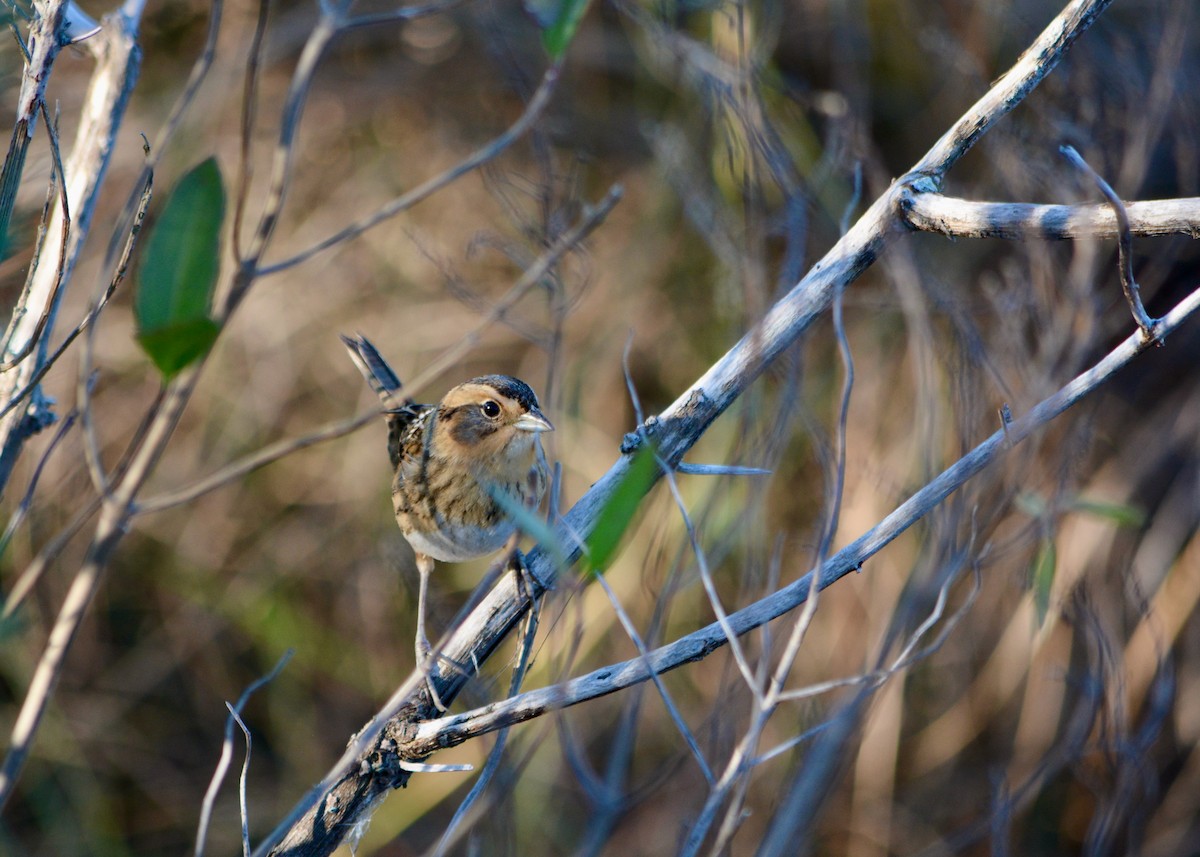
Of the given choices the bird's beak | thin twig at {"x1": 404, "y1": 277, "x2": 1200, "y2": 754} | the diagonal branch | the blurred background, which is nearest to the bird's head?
the bird's beak

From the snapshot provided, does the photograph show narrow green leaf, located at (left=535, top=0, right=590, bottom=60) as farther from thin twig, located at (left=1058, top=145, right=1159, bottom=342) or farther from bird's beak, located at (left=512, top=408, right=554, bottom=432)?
bird's beak, located at (left=512, top=408, right=554, bottom=432)

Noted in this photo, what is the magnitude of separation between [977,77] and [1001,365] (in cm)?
94

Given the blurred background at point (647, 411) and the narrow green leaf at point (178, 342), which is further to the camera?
the blurred background at point (647, 411)

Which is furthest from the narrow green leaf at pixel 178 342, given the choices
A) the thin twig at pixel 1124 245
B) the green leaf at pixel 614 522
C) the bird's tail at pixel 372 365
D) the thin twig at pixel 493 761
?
the bird's tail at pixel 372 365

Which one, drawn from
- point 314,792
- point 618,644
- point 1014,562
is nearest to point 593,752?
point 618,644

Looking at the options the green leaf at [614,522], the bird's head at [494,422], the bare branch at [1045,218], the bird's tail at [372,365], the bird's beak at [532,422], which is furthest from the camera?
the bird's tail at [372,365]

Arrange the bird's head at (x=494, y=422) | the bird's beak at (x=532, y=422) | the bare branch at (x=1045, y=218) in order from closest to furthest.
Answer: the bare branch at (x=1045, y=218) < the bird's beak at (x=532, y=422) < the bird's head at (x=494, y=422)

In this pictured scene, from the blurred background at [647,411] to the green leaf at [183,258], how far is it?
2.20 meters

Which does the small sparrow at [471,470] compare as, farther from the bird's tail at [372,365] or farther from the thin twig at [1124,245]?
the thin twig at [1124,245]

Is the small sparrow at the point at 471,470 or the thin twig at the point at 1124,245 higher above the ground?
the thin twig at the point at 1124,245

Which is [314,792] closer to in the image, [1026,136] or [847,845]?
[1026,136]

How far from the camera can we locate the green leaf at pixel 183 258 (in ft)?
3.66

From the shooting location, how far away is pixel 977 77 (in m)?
3.46

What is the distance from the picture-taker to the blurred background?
3635 millimetres
